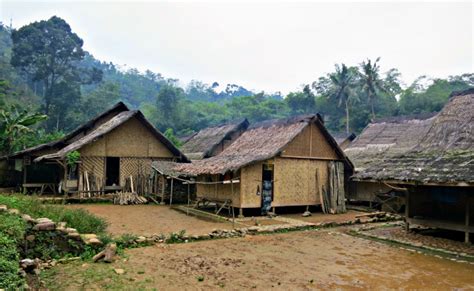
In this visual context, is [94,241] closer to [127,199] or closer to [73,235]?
[73,235]

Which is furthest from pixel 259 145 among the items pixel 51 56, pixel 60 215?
pixel 51 56

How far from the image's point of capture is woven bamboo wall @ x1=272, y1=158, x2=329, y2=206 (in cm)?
1598

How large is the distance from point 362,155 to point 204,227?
44.1ft

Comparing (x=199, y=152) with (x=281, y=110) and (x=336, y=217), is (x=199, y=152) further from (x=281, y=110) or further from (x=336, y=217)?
(x=281, y=110)

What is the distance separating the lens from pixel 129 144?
2094 cm

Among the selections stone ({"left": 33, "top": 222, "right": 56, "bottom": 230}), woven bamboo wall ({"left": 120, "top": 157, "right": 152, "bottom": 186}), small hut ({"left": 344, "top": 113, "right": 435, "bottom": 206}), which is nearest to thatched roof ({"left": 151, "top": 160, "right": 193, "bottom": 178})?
woven bamboo wall ({"left": 120, "top": 157, "right": 152, "bottom": 186})

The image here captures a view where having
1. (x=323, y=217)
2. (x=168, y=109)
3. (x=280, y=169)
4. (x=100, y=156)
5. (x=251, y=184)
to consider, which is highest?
(x=168, y=109)

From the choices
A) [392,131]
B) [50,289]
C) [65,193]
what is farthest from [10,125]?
[392,131]

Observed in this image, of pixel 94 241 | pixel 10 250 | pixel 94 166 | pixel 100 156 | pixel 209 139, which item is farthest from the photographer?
pixel 209 139

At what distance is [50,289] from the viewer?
5949 mm

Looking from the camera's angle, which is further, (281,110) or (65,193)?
(281,110)

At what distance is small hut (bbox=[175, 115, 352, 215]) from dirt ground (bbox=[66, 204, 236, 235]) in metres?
1.88

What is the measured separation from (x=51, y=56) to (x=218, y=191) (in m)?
36.1

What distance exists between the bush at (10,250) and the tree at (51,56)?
3516 cm
